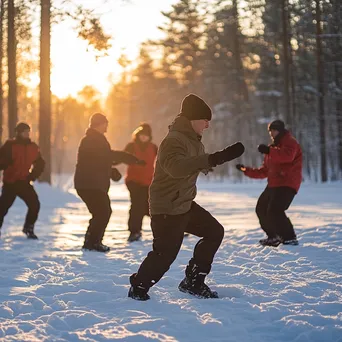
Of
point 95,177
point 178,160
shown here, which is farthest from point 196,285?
point 95,177

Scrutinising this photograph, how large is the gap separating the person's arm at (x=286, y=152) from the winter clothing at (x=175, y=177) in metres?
3.06

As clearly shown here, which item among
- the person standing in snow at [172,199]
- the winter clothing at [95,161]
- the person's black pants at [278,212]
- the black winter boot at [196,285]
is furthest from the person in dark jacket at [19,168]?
the black winter boot at [196,285]

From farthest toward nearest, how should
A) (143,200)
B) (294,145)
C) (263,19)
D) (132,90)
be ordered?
(132,90), (263,19), (143,200), (294,145)

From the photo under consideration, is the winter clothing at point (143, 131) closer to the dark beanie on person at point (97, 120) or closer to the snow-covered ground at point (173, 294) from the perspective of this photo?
the dark beanie on person at point (97, 120)

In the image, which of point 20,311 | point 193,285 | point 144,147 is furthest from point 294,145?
point 20,311

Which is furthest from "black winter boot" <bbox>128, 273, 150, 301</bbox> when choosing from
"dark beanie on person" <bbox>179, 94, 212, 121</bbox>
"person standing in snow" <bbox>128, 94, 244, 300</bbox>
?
"dark beanie on person" <bbox>179, 94, 212, 121</bbox>

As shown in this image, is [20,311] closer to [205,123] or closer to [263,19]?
[205,123]

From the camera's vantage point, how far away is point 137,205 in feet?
29.4

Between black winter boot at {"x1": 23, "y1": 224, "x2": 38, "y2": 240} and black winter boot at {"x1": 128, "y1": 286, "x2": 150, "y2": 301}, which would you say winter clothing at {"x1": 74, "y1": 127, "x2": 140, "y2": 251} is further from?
black winter boot at {"x1": 128, "y1": 286, "x2": 150, "y2": 301}

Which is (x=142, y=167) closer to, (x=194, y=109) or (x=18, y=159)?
(x=18, y=159)

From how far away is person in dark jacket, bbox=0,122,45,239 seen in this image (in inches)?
339

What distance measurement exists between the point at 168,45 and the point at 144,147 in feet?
115

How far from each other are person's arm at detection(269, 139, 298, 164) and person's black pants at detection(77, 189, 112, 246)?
2618 millimetres

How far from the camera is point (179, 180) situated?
4.58 metres
